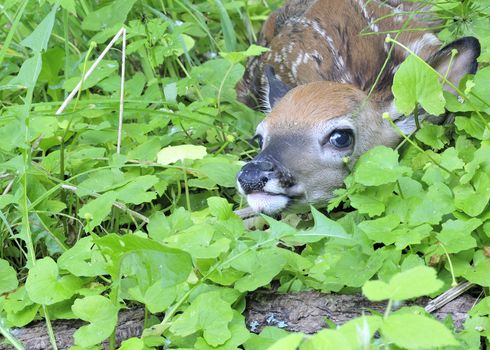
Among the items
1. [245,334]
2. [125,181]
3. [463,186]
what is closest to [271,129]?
[125,181]

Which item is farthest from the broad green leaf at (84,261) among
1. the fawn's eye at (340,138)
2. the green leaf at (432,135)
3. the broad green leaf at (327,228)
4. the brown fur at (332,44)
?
the brown fur at (332,44)

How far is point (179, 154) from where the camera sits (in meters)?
4.09

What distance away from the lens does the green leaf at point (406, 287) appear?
2.24 m

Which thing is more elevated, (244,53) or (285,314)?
(244,53)

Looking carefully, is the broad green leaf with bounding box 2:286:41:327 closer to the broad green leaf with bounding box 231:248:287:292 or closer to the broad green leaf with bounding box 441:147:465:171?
the broad green leaf with bounding box 231:248:287:292

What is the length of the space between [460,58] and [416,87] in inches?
26.7

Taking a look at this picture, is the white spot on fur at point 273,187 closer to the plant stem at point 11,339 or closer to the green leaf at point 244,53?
the green leaf at point 244,53

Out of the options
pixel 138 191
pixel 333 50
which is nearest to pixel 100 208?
pixel 138 191

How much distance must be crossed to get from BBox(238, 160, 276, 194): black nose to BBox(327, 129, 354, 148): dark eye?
42cm

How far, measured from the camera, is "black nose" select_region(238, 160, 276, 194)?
374 cm

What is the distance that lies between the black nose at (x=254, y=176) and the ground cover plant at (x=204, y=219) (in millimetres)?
140

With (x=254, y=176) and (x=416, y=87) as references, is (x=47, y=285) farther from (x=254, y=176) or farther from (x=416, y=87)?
(x=416, y=87)

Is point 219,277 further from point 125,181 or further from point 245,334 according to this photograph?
point 125,181

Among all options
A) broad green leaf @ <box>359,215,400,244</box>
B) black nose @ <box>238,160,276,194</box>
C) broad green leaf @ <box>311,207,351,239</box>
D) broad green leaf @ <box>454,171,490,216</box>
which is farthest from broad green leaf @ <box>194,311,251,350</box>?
broad green leaf @ <box>454,171,490,216</box>
